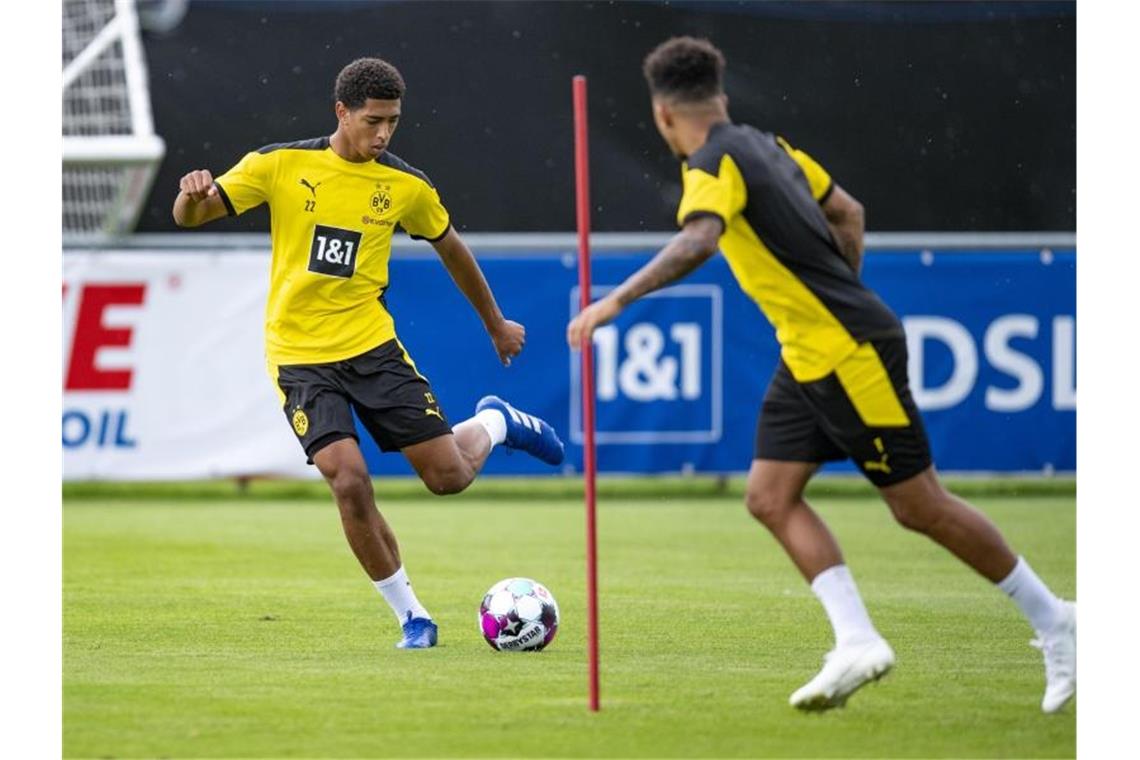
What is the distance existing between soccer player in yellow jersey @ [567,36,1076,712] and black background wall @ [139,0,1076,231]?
1016 centimetres

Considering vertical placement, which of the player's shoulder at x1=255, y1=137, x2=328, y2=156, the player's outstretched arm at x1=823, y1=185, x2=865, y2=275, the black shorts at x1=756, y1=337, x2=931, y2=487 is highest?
the player's shoulder at x1=255, y1=137, x2=328, y2=156

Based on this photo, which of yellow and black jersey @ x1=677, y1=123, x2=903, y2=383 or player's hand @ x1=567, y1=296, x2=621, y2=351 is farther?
yellow and black jersey @ x1=677, y1=123, x2=903, y2=383

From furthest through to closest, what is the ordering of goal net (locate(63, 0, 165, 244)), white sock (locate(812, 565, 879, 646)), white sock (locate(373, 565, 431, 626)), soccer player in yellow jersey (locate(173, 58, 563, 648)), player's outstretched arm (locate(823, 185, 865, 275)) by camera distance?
goal net (locate(63, 0, 165, 244)) < white sock (locate(373, 565, 431, 626)) < soccer player in yellow jersey (locate(173, 58, 563, 648)) < player's outstretched arm (locate(823, 185, 865, 275)) < white sock (locate(812, 565, 879, 646))

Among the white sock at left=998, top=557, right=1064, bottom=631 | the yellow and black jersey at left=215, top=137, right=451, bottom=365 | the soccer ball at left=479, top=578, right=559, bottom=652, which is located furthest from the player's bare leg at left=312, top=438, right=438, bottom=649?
the white sock at left=998, top=557, right=1064, bottom=631

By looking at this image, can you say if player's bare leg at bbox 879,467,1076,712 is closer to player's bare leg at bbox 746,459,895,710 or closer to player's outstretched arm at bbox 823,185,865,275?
player's bare leg at bbox 746,459,895,710

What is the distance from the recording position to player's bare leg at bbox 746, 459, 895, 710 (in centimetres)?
613

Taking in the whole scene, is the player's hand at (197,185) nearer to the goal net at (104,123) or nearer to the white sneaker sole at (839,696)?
the white sneaker sole at (839,696)

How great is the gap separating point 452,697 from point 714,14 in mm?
11128

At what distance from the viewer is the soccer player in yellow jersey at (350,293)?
775 centimetres

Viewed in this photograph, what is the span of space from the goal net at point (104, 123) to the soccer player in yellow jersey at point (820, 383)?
9.35 m

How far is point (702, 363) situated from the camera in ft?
50.1

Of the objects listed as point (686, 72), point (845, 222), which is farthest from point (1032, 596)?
point (686, 72)

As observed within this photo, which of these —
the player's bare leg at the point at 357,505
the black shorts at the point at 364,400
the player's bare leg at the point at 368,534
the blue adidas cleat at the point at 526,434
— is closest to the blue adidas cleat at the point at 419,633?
the player's bare leg at the point at 368,534
